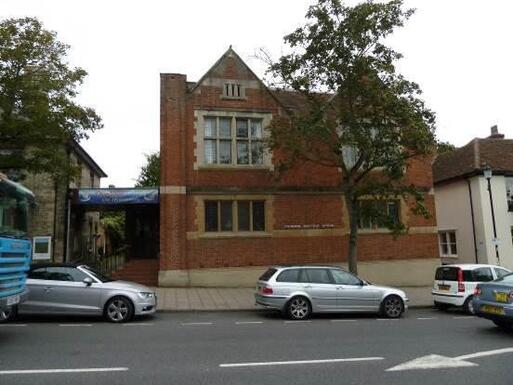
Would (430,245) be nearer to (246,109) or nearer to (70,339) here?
(246,109)

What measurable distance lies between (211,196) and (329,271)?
25.5 ft

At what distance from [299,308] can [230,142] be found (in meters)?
9.55

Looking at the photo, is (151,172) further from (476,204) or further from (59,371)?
(59,371)

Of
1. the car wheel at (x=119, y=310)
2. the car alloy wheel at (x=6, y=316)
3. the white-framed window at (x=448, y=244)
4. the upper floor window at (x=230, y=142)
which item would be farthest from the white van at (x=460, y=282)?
the white-framed window at (x=448, y=244)

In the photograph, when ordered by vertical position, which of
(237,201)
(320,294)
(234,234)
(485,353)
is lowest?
(485,353)

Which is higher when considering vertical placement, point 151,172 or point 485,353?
point 151,172

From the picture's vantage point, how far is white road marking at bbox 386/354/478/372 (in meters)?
7.46

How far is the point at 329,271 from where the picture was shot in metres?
13.7

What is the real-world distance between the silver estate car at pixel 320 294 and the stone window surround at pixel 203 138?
25.3 feet

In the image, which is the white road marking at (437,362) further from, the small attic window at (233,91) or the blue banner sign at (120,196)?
the small attic window at (233,91)

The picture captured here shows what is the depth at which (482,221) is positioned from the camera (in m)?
24.4

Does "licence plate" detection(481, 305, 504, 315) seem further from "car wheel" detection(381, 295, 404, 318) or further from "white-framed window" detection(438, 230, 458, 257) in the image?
"white-framed window" detection(438, 230, 458, 257)

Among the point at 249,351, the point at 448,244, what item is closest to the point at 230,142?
the point at 249,351

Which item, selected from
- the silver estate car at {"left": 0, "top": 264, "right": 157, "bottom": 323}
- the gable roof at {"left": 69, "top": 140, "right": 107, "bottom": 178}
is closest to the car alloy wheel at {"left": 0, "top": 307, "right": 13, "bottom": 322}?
the silver estate car at {"left": 0, "top": 264, "right": 157, "bottom": 323}
